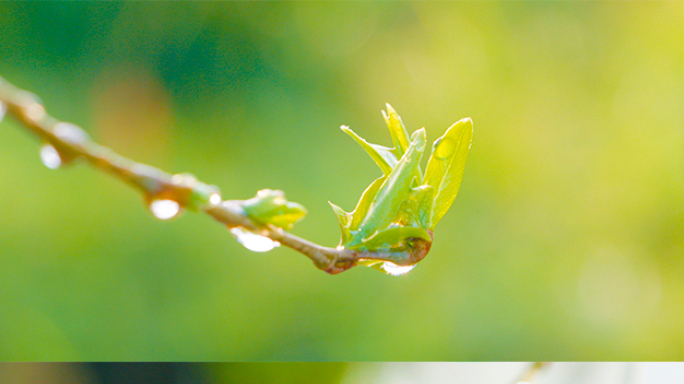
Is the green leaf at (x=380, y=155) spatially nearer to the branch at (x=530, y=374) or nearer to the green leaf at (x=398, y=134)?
the green leaf at (x=398, y=134)

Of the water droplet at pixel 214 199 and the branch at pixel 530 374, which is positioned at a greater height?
the branch at pixel 530 374

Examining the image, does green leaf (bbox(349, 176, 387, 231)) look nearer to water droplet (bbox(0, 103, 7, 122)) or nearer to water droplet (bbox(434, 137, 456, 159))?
water droplet (bbox(434, 137, 456, 159))

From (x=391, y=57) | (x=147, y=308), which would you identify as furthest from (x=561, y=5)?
(x=147, y=308)

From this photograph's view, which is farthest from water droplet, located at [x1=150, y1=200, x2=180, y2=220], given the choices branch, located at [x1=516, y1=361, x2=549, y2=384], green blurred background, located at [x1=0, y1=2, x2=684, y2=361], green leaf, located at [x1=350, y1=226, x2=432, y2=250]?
green blurred background, located at [x1=0, y1=2, x2=684, y2=361]

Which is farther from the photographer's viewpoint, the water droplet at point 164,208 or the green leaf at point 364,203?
the green leaf at point 364,203

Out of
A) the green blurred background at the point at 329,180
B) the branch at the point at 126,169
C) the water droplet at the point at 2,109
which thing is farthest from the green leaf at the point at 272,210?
the green blurred background at the point at 329,180
